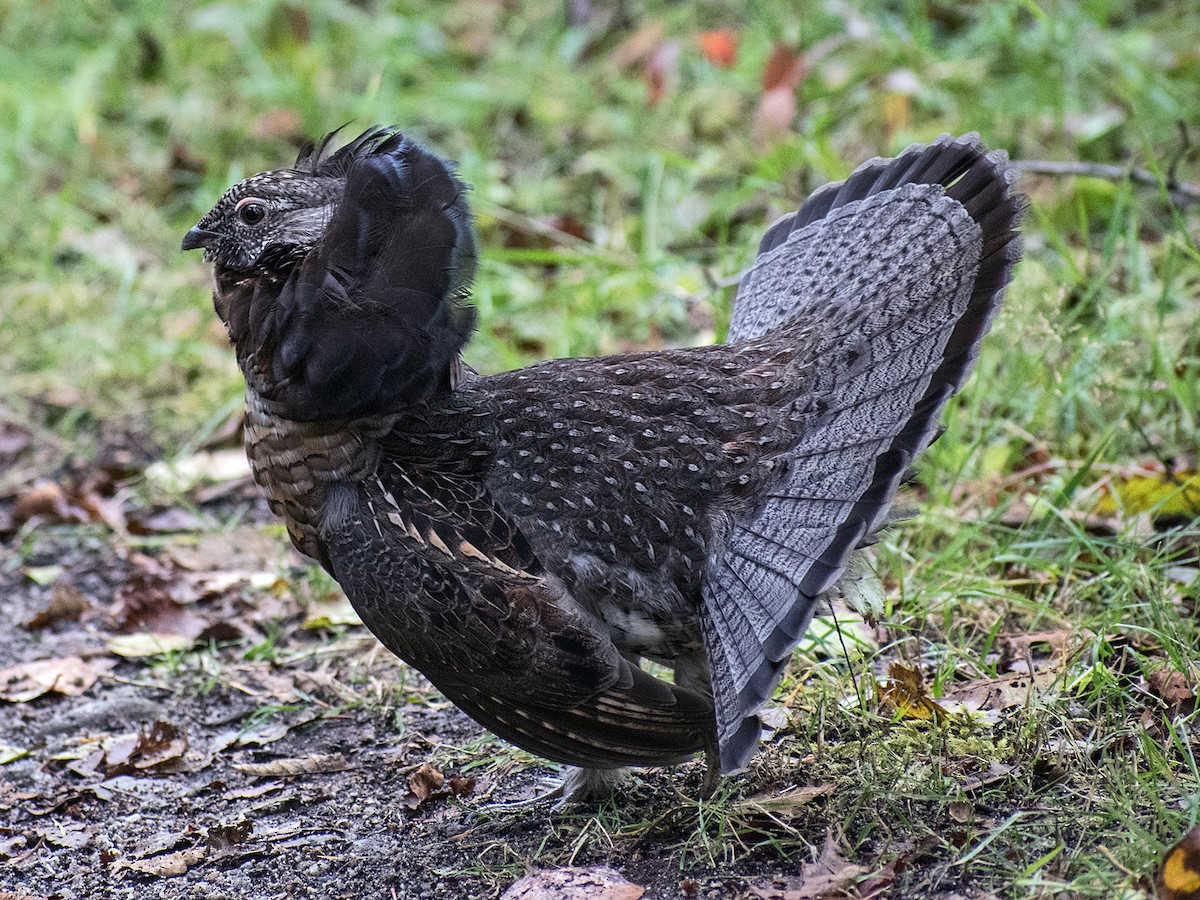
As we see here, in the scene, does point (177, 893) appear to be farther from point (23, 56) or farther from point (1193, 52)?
point (23, 56)

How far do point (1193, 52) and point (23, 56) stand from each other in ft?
27.3

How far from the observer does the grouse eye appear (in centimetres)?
366

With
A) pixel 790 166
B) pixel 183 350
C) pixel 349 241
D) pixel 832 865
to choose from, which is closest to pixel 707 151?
pixel 790 166

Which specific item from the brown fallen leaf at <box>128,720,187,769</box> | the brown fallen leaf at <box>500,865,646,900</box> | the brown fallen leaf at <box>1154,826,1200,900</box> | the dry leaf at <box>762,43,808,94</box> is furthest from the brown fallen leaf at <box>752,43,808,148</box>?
the brown fallen leaf at <box>1154,826,1200,900</box>

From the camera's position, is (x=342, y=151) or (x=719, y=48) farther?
(x=719, y=48)

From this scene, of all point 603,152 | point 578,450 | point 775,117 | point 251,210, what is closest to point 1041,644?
point 578,450

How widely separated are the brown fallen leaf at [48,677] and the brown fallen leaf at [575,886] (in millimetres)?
2054

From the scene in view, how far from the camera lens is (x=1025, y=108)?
6984mm

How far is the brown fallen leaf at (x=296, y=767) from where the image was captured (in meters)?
3.95

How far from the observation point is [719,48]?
27.3 feet

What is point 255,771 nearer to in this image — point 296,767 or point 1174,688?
point 296,767

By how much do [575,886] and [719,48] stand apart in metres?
6.29

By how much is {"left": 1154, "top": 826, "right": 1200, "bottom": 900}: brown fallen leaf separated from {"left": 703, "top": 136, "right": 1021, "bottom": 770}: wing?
2.88ft

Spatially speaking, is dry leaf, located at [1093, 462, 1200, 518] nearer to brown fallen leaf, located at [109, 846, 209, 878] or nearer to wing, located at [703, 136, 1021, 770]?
wing, located at [703, 136, 1021, 770]
